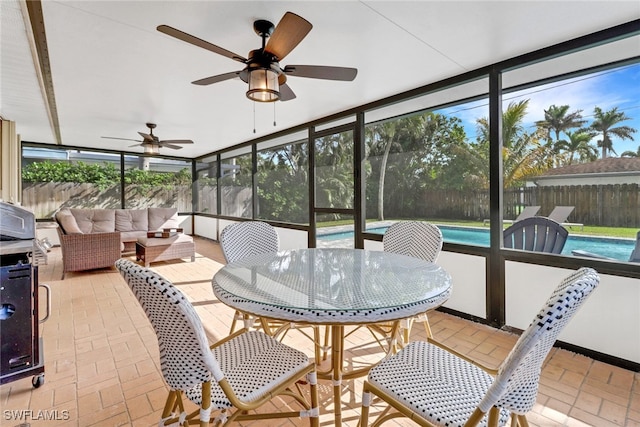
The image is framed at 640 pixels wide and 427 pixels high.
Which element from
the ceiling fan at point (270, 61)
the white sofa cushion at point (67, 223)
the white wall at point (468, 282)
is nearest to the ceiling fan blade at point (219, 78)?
the ceiling fan at point (270, 61)

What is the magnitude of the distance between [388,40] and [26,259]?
275 centimetres

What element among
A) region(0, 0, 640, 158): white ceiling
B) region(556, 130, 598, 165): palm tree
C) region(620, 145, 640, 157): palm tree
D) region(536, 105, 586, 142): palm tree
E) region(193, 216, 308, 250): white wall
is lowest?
region(193, 216, 308, 250): white wall

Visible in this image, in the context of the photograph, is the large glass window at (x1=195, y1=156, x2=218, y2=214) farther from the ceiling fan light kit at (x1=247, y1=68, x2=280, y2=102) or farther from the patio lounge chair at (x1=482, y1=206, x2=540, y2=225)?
the patio lounge chair at (x1=482, y1=206, x2=540, y2=225)

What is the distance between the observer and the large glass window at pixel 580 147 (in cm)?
235

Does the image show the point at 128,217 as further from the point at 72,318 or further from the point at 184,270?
the point at 72,318

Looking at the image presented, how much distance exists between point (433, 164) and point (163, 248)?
171 inches

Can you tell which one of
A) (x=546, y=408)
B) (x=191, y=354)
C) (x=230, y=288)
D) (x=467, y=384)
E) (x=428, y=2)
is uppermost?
(x=428, y=2)

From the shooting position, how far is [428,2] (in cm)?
184

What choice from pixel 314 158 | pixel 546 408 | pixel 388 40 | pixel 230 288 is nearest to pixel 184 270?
pixel 314 158

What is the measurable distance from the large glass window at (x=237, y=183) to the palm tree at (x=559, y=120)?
505 centimetres

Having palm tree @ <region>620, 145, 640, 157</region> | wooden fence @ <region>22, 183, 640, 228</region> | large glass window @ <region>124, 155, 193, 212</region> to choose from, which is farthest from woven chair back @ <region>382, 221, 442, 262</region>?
large glass window @ <region>124, 155, 193, 212</region>

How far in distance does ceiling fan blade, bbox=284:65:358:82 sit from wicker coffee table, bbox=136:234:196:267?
13.2ft

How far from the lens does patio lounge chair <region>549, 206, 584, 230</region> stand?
105 inches

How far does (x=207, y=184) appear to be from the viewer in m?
8.04
